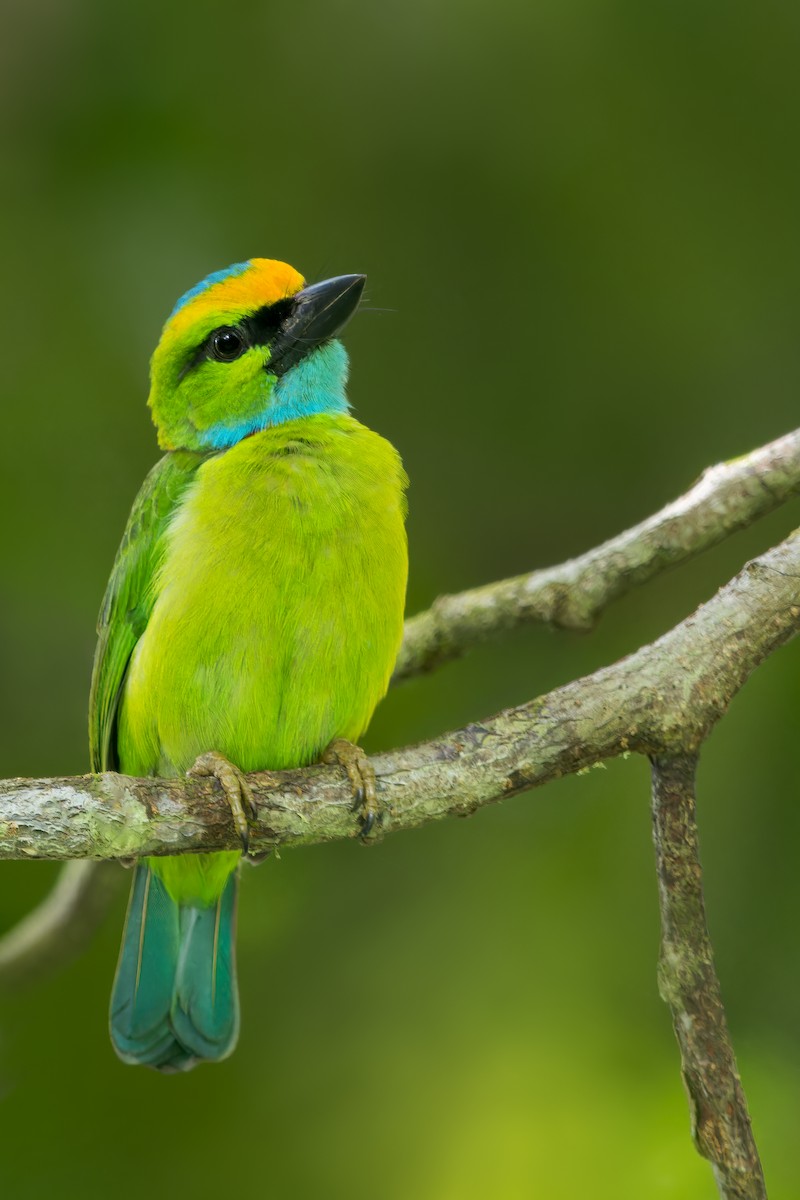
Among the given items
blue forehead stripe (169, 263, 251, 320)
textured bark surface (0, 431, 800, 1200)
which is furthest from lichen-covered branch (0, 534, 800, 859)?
blue forehead stripe (169, 263, 251, 320)

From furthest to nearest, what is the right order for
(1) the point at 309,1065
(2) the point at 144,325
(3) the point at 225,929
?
(2) the point at 144,325 < (1) the point at 309,1065 < (3) the point at 225,929

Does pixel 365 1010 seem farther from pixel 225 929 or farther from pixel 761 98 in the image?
pixel 761 98

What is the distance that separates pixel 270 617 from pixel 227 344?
0.81m

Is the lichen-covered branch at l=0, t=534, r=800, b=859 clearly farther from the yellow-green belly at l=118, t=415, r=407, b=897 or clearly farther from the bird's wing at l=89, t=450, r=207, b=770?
the bird's wing at l=89, t=450, r=207, b=770

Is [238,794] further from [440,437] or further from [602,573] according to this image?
[440,437]

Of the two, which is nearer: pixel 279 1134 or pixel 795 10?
pixel 279 1134

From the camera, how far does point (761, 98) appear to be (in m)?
4.06

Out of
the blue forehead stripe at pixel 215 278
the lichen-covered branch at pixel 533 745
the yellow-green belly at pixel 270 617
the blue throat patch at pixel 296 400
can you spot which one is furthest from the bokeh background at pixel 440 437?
the lichen-covered branch at pixel 533 745

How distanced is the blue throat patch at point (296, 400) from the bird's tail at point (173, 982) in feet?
3.26

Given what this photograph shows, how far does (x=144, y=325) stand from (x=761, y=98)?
192 centimetres

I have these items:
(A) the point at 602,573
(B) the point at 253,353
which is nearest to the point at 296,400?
(B) the point at 253,353

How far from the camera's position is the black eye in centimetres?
318

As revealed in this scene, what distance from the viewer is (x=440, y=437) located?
4.17m

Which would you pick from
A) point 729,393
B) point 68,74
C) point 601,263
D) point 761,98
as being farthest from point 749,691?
point 68,74
